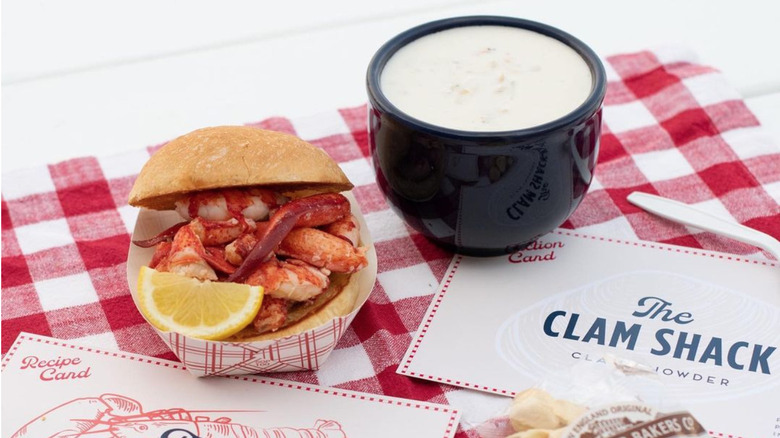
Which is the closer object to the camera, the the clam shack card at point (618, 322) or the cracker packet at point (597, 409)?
the cracker packet at point (597, 409)

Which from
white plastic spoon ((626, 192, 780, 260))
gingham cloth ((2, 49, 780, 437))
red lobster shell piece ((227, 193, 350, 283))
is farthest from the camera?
white plastic spoon ((626, 192, 780, 260))

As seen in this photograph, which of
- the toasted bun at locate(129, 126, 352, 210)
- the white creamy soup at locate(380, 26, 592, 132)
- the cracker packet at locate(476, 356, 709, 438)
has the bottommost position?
the cracker packet at locate(476, 356, 709, 438)

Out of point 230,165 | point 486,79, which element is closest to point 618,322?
point 486,79

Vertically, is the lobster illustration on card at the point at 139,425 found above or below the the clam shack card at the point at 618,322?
below

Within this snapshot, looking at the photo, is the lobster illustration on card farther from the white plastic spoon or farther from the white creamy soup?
the white plastic spoon


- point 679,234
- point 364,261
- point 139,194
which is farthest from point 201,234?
point 679,234

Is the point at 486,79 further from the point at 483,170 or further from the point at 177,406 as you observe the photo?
the point at 177,406

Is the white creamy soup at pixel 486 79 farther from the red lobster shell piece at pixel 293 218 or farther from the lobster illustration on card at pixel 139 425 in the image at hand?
the lobster illustration on card at pixel 139 425

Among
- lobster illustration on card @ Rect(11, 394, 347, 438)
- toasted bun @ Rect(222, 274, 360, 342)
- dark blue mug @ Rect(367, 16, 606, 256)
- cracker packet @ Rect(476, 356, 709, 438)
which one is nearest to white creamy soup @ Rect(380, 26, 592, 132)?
dark blue mug @ Rect(367, 16, 606, 256)

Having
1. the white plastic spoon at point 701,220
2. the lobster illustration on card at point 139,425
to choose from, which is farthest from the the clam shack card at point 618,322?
the lobster illustration on card at point 139,425
